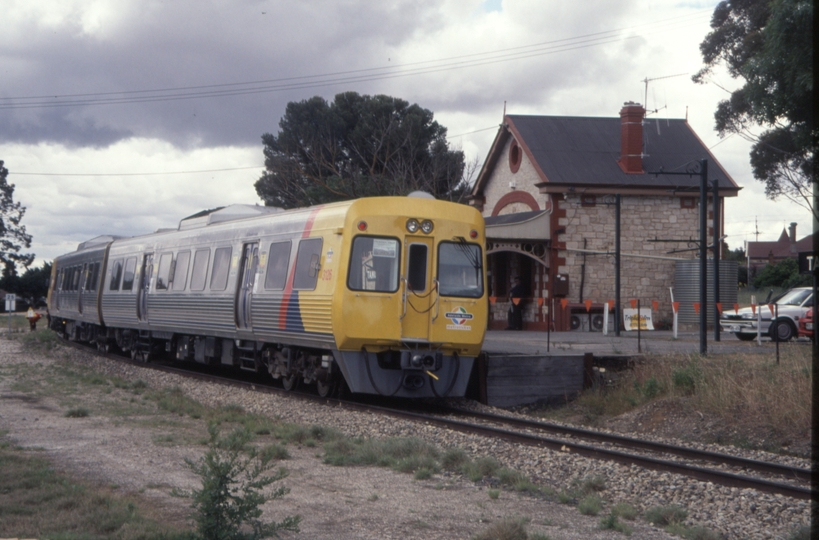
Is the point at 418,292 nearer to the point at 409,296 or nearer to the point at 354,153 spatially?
the point at 409,296

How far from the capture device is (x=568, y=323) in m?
28.6

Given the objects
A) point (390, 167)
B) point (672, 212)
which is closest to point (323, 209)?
point (672, 212)

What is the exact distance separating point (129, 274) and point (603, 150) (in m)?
15.9

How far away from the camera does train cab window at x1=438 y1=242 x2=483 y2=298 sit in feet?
44.5

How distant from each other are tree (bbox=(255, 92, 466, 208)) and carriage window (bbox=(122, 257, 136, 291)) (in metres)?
13.3

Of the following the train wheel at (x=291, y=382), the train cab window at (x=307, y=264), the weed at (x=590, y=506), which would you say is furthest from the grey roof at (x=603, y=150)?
the weed at (x=590, y=506)

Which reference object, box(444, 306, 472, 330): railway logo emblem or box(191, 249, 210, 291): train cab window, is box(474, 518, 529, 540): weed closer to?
box(444, 306, 472, 330): railway logo emblem

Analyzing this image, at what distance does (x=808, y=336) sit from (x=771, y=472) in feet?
53.6

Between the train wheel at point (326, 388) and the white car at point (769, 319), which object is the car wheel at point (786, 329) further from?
the train wheel at point (326, 388)

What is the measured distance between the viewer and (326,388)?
14820mm

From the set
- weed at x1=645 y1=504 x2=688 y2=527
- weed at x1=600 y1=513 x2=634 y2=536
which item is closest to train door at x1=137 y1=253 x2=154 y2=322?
weed at x1=645 y1=504 x2=688 y2=527

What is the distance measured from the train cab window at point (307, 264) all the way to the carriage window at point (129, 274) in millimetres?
9408

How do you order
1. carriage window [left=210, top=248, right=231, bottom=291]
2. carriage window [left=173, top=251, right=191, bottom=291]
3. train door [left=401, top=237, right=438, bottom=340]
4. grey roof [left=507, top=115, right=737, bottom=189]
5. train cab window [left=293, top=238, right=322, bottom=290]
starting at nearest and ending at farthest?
train door [left=401, top=237, right=438, bottom=340] < train cab window [left=293, top=238, right=322, bottom=290] < carriage window [left=210, top=248, right=231, bottom=291] < carriage window [left=173, top=251, right=191, bottom=291] < grey roof [left=507, top=115, right=737, bottom=189]

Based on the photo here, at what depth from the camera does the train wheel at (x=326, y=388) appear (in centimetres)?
1480
